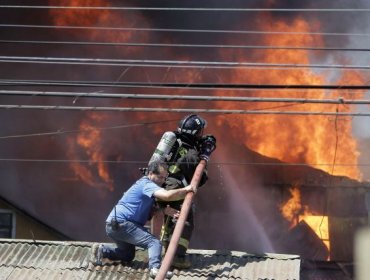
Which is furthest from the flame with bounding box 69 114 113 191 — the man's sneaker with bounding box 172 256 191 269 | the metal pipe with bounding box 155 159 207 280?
the metal pipe with bounding box 155 159 207 280

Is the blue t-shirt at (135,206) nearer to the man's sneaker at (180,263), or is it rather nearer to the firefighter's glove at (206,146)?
the man's sneaker at (180,263)

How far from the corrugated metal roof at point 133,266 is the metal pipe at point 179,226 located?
50.0 inches

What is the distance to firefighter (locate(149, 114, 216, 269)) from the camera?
307 inches

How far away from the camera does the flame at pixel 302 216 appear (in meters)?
23.3

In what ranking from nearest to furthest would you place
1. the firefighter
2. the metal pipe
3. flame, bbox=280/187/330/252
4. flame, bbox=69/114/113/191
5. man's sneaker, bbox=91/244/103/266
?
the metal pipe, the firefighter, man's sneaker, bbox=91/244/103/266, flame, bbox=69/114/113/191, flame, bbox=280/187/330/252

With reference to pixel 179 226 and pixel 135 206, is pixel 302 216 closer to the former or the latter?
pixel 135 206

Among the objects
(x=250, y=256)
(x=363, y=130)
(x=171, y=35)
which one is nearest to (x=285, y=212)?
(x=363, y=130)

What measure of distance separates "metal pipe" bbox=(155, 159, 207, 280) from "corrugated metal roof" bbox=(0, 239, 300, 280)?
1269 millimetres

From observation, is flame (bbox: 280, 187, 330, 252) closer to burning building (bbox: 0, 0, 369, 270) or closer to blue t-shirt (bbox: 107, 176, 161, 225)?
burning building (bbox: 0, 0, 369, 270)

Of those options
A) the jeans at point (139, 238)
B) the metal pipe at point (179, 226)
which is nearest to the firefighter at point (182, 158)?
the metal pipe at point (179, 226)

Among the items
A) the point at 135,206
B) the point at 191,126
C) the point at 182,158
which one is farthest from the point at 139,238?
the point at 191,126

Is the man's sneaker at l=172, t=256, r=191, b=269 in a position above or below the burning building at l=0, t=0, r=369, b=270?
below

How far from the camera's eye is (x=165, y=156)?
25.8 ft

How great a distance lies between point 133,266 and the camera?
808 centimetres
